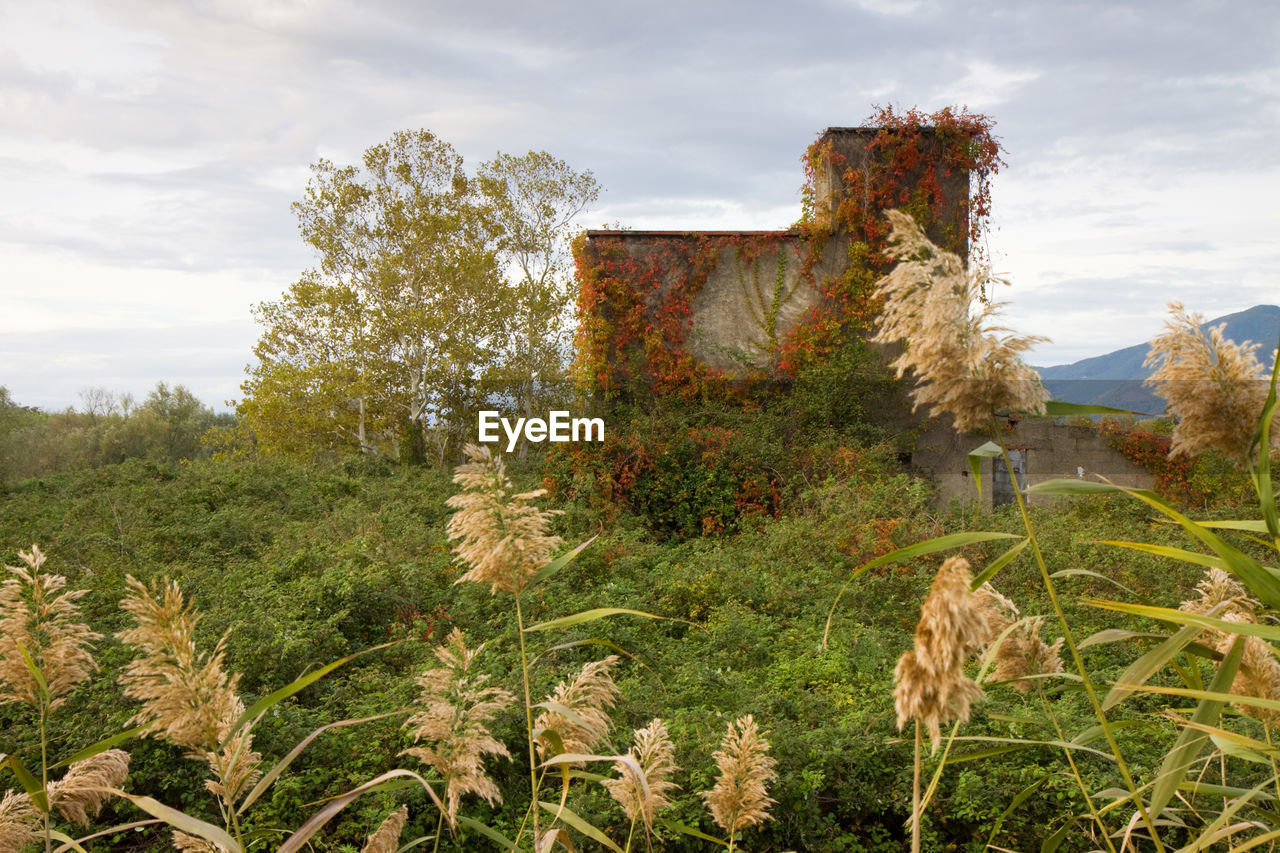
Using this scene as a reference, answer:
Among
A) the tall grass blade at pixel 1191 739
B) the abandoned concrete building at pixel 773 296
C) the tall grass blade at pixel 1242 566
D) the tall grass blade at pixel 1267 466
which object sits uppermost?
the abandoned concrete building at pixel 773 296

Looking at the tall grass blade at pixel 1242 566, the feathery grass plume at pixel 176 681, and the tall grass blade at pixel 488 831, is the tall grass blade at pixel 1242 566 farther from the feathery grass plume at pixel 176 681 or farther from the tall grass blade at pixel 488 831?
the feathery grass plume at pixel 176 681

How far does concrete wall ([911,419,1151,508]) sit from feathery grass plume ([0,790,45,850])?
10.6 meters

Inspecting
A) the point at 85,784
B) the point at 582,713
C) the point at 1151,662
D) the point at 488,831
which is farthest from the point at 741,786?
the point at 85,784

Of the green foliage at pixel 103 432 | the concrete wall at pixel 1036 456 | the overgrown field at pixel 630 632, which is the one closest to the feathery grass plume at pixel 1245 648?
the overgrown field at pixel 630 632

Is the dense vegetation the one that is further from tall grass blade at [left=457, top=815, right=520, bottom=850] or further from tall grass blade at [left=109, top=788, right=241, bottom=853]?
tall grass blade at [left=109, top=788, right=241, bottom=853]

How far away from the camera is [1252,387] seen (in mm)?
1439

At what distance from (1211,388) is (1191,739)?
0.60 meters

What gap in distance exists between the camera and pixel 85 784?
1.57 m

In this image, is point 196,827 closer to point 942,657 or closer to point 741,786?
point 741,786

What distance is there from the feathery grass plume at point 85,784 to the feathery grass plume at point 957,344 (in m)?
1.65

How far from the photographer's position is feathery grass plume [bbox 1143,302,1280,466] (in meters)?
1.45

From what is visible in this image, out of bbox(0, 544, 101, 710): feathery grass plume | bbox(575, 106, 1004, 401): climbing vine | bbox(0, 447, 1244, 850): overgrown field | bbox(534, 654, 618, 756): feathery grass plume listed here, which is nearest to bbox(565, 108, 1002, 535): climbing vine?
bbox(575, 106, 1004, 401): climbing vine

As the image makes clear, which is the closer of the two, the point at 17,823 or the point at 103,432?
the point at 17,823

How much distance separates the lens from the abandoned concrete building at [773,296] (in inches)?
436
